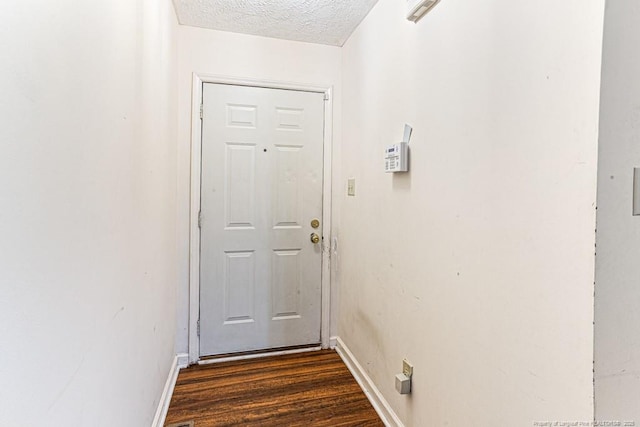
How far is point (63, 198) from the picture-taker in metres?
0.78

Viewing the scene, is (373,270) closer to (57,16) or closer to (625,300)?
(625,300)

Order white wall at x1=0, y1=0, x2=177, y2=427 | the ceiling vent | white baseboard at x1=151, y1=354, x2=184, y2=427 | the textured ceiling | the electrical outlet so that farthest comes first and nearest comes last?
the textured ceiling, white baseboard at x1=151, y1=354, x2=184, y2=427, the electrical outlet, the ceiling vent, white wall at x1=0, y1=0, x2=177, y2=427

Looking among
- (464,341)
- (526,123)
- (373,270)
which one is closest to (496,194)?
(526,123)

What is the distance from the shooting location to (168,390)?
199cm

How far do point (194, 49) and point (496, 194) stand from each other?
223 cm

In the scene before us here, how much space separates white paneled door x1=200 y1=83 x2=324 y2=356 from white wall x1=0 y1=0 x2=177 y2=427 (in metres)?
0.88

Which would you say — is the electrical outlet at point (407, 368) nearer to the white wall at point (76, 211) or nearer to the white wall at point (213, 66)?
the white wall at point (76, 211)

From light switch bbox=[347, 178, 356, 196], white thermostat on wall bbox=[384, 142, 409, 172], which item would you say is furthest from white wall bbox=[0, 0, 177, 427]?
light switch bbox=[347, 178, 356, 196]

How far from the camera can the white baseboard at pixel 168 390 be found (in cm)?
173

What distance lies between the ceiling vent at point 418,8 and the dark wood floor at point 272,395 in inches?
82.0

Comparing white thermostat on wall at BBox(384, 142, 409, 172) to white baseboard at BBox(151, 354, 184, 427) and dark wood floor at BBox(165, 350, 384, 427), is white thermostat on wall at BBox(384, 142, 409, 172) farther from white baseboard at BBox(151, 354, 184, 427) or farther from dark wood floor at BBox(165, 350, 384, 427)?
white baseboard at BBox(151, 354, 184, 427)

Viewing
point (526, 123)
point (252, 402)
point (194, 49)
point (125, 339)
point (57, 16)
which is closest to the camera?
point (57, 16)

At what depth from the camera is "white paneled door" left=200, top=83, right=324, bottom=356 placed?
245cm

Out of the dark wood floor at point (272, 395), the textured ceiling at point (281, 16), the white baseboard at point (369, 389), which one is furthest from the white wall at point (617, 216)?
the textured ceiling at point (281, 16)
